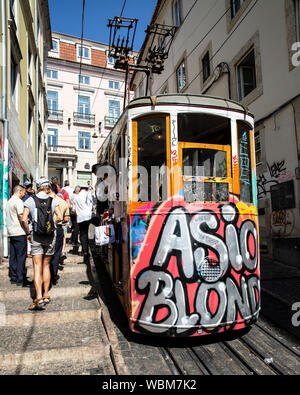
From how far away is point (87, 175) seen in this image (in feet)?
106

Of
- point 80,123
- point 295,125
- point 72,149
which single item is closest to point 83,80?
point 80,123

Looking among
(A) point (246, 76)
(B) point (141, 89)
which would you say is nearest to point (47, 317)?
(A) point (246, 76)

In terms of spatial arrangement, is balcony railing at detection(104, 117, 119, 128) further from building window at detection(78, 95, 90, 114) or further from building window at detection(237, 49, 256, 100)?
building window at detection(237, 49, 256, 100)

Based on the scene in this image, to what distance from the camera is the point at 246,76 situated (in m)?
10.6

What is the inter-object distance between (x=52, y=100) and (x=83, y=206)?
2724cm

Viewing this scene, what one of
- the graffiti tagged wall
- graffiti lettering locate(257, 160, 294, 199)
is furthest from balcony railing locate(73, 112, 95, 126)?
the graffiti tagged wall

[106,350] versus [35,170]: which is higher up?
[35,170]

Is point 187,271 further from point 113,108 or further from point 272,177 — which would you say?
point 113,108

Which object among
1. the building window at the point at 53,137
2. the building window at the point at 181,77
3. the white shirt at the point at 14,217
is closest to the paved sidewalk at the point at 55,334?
the white shirt at the point at 14,217

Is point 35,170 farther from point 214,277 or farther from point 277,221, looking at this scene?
point 214,277

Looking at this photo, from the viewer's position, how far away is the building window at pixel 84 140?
32.4 meters
